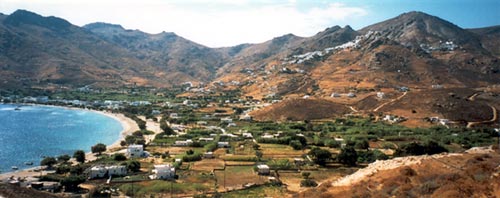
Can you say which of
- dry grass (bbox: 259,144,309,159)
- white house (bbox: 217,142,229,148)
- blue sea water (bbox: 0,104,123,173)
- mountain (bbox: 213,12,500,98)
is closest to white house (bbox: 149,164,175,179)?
dry grass (bbox: 259,144,309,159)

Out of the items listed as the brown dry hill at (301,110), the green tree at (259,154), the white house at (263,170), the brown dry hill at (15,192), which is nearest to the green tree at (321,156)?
the green tree at (259,154)

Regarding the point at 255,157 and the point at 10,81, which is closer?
the point at 255,157

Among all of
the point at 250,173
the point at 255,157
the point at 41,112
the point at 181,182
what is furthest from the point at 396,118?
the point at 41,112

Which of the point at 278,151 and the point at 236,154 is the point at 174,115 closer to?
the point at 236,154

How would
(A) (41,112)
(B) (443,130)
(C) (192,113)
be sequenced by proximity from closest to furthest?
(B) (443,130), (C) (192,113), (A) (41,112)

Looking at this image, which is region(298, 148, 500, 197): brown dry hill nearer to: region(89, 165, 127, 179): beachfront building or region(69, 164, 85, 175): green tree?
region(89, 165, 127, 179): beachfront building

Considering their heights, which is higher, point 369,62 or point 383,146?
point 369,62

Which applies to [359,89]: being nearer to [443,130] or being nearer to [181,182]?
[443,130]

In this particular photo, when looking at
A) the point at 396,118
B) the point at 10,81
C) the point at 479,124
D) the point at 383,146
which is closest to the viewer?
the point at 383,146
